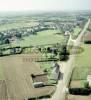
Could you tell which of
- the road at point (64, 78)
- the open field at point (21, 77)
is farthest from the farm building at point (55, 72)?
the open field at point (21, 77)

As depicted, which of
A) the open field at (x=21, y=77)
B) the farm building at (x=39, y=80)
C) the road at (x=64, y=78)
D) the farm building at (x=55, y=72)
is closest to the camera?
the road at (x=64, y=78)

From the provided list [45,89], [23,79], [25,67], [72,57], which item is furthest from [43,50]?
[45,89]

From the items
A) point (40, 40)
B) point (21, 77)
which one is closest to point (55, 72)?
point (21, 77)

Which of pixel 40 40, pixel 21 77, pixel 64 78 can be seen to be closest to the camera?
pixel 64 78

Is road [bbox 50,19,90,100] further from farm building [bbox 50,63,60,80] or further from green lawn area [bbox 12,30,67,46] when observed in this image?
green lawn area [bbox 12,30,67,46]

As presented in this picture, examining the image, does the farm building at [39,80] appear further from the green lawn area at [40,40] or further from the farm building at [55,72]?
Answer: the green lawn area at [40,40]

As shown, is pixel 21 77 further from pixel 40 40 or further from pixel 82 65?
pixel 40 40

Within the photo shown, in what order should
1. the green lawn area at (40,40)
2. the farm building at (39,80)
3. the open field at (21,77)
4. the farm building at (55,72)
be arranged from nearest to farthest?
1. the open field at (21,77)
2. the farm building at (39,80)
3. the farm building at (55,72)
4. the green lawn area at (40,40)
